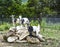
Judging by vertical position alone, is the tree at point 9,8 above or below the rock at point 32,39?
above

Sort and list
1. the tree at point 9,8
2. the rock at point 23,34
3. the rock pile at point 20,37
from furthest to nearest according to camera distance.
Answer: the tree at point 9,8, the rock at point 23,34, the rock pile at point 20,37

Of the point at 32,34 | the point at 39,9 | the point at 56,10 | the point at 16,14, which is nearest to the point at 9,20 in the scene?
the point at 16,14

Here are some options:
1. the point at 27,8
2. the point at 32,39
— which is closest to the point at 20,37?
the point at 32,39

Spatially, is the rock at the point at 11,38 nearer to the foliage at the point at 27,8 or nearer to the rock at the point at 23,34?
the rock at the point at 23,34

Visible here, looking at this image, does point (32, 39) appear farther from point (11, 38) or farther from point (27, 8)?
point (27, 8)

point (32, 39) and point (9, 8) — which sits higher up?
point (9, 8)

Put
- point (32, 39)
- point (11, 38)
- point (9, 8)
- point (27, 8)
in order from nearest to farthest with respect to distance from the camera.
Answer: point (32, 39), point (11, 38), point (9, 8), point (27, 8)

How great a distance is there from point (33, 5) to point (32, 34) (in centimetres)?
1539

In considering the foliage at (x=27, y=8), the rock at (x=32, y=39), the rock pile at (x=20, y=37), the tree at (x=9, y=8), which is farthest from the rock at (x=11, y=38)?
the tree at (x=9, y=8)

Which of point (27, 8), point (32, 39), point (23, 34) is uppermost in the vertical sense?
point (27, 8)

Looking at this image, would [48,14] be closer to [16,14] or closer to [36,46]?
[16,14]

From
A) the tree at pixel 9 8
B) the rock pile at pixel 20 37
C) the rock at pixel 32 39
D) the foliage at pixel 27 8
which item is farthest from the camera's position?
the tree at pixel 9 8

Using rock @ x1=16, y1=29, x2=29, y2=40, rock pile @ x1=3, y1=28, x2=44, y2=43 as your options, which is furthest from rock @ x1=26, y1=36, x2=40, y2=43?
rock @ x1=16, y1=29, x2=29, y2=40

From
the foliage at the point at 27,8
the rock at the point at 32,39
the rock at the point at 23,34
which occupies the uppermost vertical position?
the foliage at the point at 27,8
